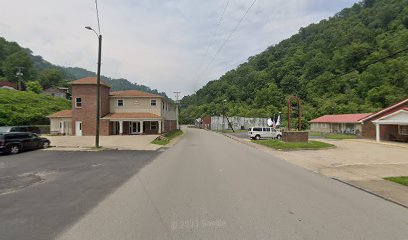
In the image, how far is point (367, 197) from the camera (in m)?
8.42

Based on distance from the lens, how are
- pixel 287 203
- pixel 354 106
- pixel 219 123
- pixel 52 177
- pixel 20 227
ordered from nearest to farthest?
pixel 20 227 → pixel 287 203 → pixel 52 177 → pixel 354 106 → pixel 219 123

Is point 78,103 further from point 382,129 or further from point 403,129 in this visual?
point 403,129

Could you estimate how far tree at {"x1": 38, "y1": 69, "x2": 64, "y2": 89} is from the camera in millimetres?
115938

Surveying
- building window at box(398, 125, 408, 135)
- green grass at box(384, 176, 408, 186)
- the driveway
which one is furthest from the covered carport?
the driveway

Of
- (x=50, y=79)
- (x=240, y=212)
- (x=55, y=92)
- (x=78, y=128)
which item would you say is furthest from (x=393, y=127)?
(x=50, y=79)

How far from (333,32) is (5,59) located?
4518 inches

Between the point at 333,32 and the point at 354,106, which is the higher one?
the point at 333,32

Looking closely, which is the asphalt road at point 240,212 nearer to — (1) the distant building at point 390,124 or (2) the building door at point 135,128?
(1) the distant building at point 390,124

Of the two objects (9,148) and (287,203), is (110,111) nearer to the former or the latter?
(9,148)

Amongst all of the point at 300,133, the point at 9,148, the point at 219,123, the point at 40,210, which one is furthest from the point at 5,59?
the point at 40,210

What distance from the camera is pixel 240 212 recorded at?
6688mm

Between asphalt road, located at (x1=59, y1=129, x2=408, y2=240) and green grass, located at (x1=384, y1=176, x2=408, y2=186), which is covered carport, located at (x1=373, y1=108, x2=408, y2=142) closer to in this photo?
green grass, located at (x1=384, y1=176, x2=408, y2=186)

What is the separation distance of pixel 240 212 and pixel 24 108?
191 ft

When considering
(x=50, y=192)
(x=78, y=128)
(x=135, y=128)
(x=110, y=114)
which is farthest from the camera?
(x=135, y=128)
